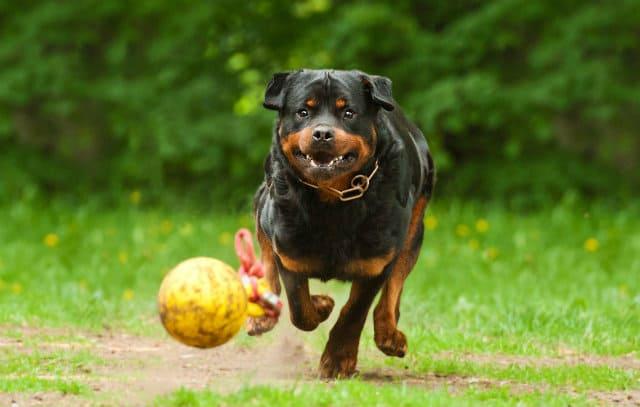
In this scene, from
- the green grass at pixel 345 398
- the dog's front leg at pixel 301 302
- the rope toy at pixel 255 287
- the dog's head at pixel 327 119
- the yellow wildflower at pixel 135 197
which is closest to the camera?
the green grass at pixel 345 398

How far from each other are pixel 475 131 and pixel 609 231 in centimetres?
255

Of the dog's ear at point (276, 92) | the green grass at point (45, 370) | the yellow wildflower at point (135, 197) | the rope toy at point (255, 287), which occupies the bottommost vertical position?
the yellow wildflower at point (135, 197)

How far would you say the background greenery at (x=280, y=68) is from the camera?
12.6 metres

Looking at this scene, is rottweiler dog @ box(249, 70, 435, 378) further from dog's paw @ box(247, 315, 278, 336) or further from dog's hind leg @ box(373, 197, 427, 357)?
dog's paw @ box(247, 315, 278, 336)

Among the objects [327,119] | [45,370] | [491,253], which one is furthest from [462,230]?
[45,370]

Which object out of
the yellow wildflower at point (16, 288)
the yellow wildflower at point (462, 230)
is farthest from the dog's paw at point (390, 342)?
the yellow wildflower at point (462, 230)

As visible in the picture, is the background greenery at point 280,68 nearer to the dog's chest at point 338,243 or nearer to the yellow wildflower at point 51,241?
the yellow wildflower at point 51,241

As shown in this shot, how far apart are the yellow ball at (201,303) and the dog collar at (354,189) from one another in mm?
896

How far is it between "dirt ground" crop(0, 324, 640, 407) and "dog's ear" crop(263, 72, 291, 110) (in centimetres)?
137

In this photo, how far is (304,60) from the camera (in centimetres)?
1471

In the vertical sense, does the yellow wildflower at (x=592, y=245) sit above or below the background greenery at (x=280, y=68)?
below

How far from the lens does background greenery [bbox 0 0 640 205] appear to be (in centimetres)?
1262

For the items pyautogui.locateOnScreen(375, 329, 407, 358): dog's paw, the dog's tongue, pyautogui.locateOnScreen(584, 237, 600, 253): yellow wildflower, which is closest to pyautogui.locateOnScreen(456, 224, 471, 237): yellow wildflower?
pyautogui.locateOnScreen(584, 237, 600, 253): yellow wildflower

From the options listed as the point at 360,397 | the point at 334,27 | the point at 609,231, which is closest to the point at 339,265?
the point at 360,397
